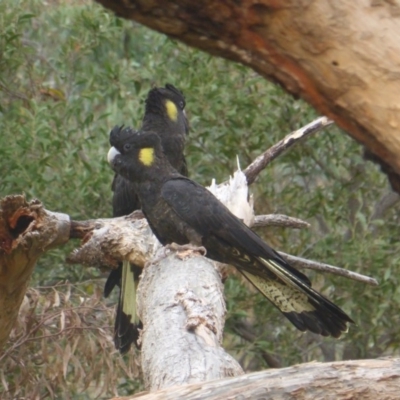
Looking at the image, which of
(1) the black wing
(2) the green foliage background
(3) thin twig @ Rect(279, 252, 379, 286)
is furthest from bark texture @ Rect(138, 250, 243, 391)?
(2) the green foliage background

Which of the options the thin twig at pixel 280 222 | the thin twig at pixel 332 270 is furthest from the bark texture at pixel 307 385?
the thin twig at pixel 280 222

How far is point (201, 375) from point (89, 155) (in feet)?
8.97

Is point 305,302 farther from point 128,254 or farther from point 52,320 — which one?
point 52,320

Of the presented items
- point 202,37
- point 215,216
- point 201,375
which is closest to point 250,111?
point 215,216

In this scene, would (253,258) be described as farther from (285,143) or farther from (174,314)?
(174,314)

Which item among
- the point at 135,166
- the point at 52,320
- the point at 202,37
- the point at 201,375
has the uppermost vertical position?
the point at 135,166

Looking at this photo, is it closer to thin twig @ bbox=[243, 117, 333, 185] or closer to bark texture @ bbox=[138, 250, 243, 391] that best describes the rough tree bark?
bark texture @ bbox=[138, 250, 243, 391]

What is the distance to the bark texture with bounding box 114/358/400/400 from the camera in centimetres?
177

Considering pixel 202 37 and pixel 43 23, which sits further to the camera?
pixel 43 23

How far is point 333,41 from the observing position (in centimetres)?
113

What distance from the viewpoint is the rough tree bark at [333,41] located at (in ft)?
3.64

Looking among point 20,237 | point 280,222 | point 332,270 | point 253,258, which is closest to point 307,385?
point 20,237

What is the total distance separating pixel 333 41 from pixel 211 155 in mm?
3908

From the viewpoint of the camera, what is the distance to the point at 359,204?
17.2 feet
